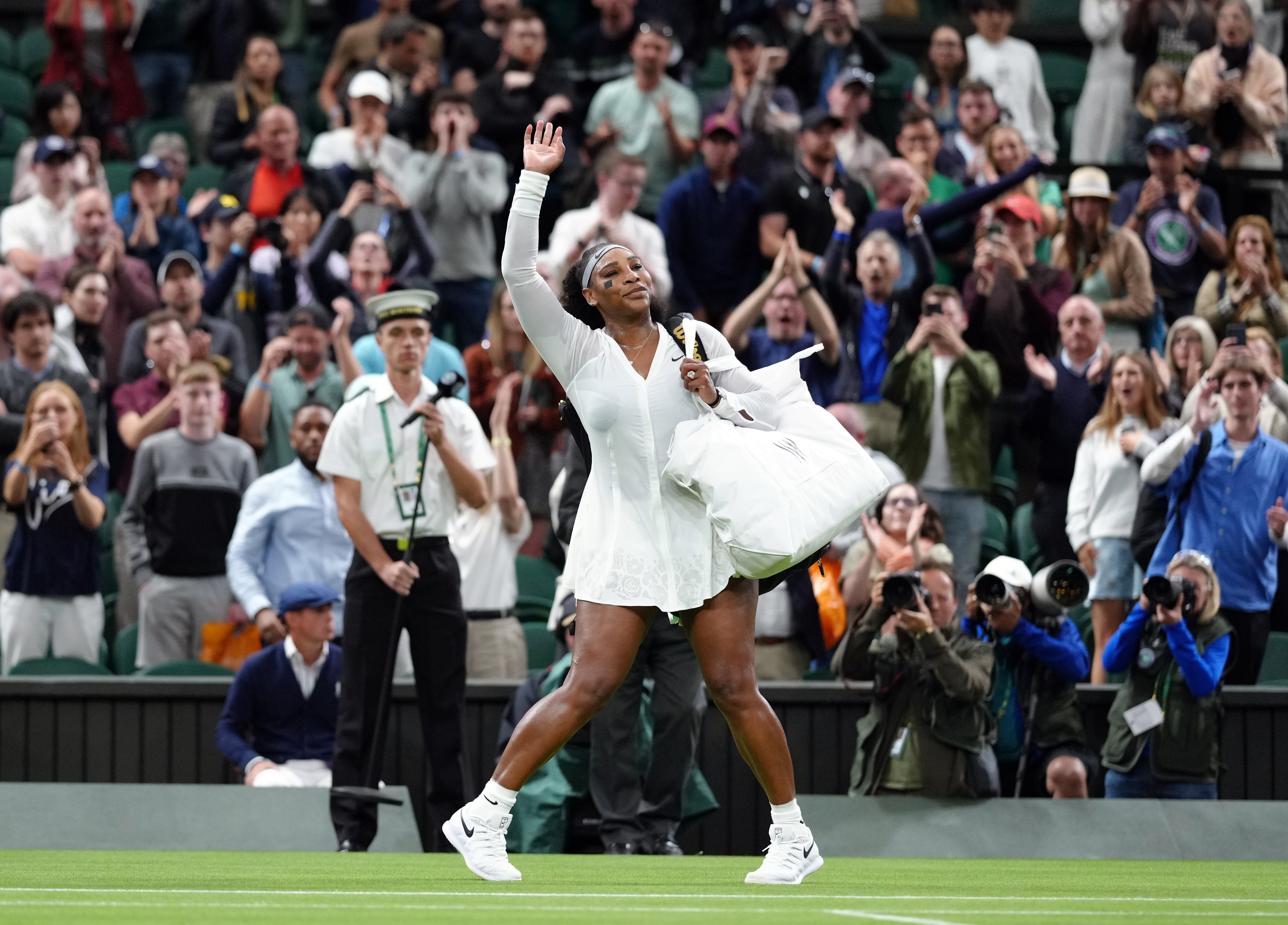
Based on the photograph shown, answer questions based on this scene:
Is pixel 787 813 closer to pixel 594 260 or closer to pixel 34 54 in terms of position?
pixel 594 260

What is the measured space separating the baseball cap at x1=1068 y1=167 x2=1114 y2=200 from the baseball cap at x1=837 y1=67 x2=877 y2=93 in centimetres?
171

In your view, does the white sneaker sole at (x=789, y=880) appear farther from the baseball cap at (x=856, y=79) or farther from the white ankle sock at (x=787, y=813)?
the baseball cap at (x=856, y=79)

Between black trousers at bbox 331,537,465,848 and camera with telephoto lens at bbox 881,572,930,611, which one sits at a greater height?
camera with telephoto lens at bbox 881,572,930,611

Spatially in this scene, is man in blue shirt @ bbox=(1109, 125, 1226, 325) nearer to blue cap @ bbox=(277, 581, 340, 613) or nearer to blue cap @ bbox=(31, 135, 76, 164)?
blue cap @ bbox=(277, 581, 340, 613)

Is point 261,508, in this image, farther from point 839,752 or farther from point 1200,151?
point 1200,151

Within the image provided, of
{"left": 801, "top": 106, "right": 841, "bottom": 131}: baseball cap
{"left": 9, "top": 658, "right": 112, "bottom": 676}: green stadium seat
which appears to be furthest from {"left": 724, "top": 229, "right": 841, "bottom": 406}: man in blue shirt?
{"left": 9, "top": 658, "right": 112, "bottom": 676}: green stadium seat

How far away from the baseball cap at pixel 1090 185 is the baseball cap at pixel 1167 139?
0.67 m

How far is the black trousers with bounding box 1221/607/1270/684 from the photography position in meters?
9.27

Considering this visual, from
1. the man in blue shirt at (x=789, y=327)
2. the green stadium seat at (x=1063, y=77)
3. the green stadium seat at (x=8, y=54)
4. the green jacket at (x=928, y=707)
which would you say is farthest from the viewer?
the green stadium seat at (x=8, y=54)

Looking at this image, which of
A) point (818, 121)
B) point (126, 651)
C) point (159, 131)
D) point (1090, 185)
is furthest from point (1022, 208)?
point (159, 131)

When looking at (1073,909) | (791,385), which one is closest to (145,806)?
(791,385)

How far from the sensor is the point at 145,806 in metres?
8.21

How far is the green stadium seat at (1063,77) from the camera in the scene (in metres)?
15.4

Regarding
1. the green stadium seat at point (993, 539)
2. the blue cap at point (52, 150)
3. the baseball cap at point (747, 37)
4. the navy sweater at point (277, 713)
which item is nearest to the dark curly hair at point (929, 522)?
the green stadium seat at point (993, 539)
